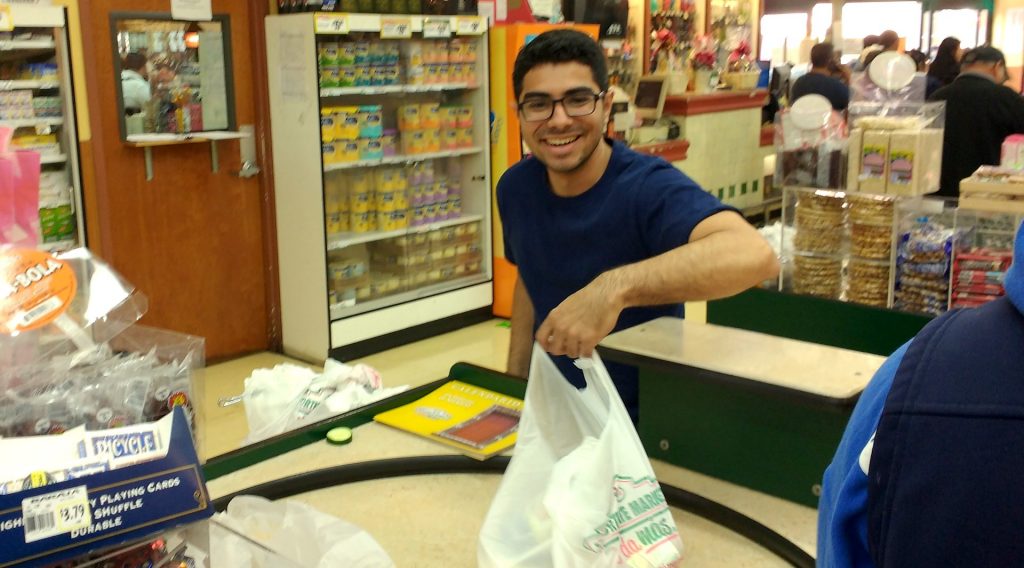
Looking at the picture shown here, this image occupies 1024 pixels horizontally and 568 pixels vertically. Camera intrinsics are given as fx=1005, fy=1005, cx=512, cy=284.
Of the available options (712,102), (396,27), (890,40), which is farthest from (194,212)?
(890,40)

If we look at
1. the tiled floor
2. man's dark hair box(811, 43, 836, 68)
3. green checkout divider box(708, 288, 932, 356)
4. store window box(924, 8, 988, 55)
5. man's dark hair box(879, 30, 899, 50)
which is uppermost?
store window box(924, 8, 988, 55)

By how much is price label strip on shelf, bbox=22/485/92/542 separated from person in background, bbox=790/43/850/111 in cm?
790

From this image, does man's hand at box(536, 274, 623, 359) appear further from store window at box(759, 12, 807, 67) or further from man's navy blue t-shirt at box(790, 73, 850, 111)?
store window at box(759, 12, 807, 67)

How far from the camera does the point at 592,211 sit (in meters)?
2.45

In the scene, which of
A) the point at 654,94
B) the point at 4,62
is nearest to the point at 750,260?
the point at 4,62

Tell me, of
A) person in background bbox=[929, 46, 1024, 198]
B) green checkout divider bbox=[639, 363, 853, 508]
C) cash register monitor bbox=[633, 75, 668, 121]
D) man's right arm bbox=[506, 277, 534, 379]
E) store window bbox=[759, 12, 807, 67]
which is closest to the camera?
green checkout divider bbox=[639, 363, 853, 508]

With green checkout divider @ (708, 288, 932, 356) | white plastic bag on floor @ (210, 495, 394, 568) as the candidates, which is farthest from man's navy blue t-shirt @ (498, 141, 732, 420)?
green checkout divider @ (708, 288, 932, 356)

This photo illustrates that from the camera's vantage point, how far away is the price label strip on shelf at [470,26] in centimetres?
598

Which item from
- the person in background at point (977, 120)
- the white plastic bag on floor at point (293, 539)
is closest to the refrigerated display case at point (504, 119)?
the person in background at point (977, 120)

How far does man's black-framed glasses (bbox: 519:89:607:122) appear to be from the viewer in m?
2.40

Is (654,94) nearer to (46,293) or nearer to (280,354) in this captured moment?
(280,354)

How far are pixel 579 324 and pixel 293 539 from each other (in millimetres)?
573

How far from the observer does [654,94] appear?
318 inches

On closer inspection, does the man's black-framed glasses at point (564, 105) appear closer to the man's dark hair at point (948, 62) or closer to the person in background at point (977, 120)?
the person in background at point (977, 120)
